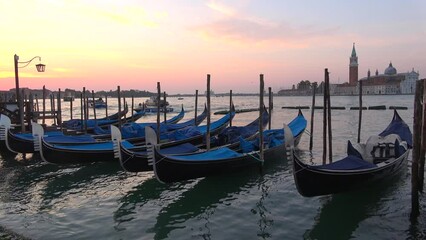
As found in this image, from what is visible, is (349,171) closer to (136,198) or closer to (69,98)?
(136,198)

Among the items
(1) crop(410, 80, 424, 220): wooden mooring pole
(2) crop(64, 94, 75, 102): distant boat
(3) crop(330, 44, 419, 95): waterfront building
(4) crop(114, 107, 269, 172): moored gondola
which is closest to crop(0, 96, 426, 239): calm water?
(1) crop(410, 80, 424, 220): wooden mooring pole

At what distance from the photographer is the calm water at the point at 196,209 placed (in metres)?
5.67

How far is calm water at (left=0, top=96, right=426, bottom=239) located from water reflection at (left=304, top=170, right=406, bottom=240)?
1cm

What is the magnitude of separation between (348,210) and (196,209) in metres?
2.71

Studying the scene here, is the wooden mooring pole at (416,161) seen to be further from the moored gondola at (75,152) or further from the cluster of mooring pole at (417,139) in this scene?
the moored gondola at (75,152)

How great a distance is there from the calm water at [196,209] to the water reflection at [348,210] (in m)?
0.01

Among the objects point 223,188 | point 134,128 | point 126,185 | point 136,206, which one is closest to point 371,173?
point 223,188

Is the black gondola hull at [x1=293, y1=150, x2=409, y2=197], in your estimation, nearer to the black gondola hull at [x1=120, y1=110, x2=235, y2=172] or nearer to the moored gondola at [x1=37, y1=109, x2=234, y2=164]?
the black gondola hull at [x1=120, y1=110, x2=235, y2=172]

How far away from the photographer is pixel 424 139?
21.8ft

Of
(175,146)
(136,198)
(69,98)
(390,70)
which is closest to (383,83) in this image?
(390,70)

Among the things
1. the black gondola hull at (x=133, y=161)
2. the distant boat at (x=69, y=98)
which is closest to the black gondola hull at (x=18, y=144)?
the black gondola hull at (x=133, y=161)

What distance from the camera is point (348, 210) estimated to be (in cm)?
654

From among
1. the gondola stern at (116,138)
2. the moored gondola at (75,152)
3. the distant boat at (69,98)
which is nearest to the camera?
the gondola stern at (116,138)

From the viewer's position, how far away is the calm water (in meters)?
5.67
